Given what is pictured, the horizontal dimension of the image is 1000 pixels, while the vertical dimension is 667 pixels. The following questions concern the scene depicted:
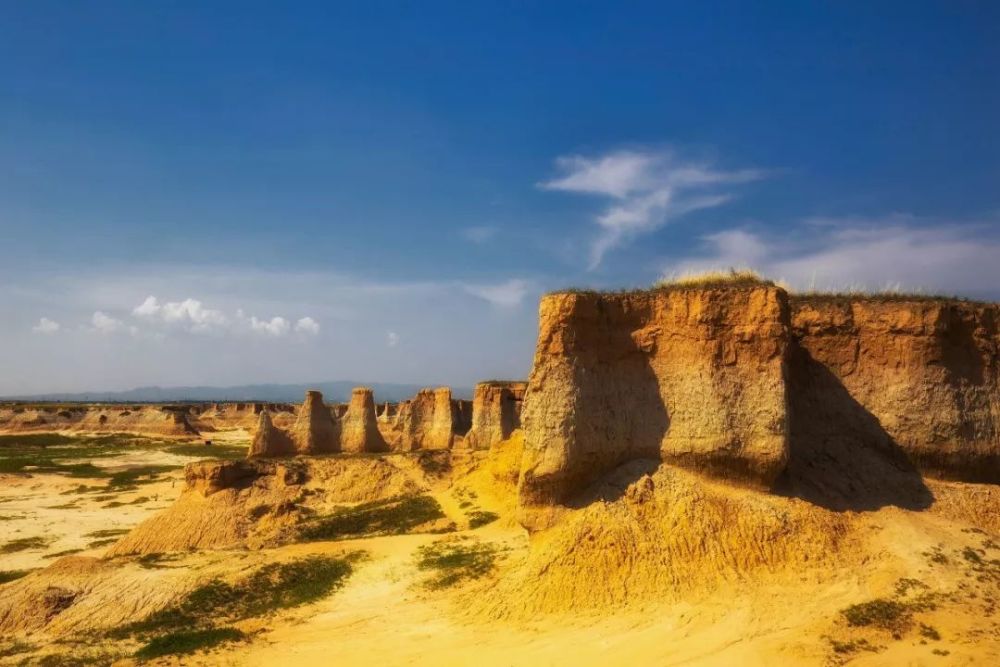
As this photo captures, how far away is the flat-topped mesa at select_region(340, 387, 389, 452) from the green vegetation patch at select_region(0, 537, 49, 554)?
17.5 m

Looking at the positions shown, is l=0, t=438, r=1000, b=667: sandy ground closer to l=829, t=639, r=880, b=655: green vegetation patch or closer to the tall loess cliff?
l=829, t=639, r=880, b=655: green vegetation patch

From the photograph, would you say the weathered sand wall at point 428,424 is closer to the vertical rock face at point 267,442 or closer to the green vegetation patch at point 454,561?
the vertical rock face at point 267,442

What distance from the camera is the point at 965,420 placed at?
664 inches

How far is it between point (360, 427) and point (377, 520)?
18302mm

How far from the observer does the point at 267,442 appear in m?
40.5

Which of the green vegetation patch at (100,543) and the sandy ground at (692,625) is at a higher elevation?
the sandy ground at (692,625)

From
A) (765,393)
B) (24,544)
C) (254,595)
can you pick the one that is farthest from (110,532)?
(765,393)

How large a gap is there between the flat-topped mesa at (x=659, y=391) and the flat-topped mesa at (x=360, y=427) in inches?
1147

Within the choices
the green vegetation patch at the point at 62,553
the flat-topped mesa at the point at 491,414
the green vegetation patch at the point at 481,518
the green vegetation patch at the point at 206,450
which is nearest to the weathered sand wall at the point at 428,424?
the flat-topped mesa at the point at 491,414

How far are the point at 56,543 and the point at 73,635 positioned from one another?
17453mm

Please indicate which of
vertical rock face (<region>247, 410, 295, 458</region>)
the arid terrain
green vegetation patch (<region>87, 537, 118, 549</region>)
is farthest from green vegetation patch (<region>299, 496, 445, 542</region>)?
vertical rock face (<region>247, 410, 295, 458</region>)

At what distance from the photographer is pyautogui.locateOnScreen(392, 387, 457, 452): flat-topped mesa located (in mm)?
46469

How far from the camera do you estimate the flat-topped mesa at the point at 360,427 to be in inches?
1702

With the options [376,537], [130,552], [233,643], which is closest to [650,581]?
[233,643]
